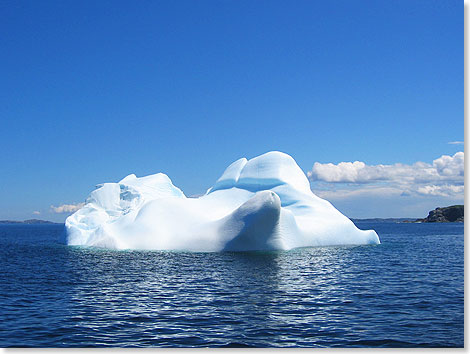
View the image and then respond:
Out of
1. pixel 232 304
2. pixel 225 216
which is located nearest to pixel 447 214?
pixel 225 216

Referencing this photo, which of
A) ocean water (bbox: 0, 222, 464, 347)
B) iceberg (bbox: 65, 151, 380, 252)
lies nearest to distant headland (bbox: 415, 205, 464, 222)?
iceberg (bbox: 65, 151, 380, 252)

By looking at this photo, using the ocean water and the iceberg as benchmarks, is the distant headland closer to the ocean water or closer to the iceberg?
the iceberg

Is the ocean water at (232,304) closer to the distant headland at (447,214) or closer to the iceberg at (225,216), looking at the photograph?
the iceberg at (225,216)

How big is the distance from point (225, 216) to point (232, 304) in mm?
17791

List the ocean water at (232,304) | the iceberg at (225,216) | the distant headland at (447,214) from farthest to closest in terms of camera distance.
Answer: the distant headland at (447,214), the iceberg at (225,216), the ocean water at (232,304)

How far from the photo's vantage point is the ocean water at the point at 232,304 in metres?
10.5

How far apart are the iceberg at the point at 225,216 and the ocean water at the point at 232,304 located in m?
4.79

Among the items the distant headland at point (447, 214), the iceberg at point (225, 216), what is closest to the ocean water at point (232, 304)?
the iceberg at point (225, 216)

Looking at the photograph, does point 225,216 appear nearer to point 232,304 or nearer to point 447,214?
point 232,304

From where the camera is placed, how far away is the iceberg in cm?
3005

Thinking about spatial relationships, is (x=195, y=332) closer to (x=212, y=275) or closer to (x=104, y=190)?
(x=212, y=275)

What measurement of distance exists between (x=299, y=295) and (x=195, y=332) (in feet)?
18.6

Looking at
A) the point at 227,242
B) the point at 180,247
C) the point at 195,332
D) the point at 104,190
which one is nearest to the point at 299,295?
the point at 195,332

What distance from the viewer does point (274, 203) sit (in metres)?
27.9
